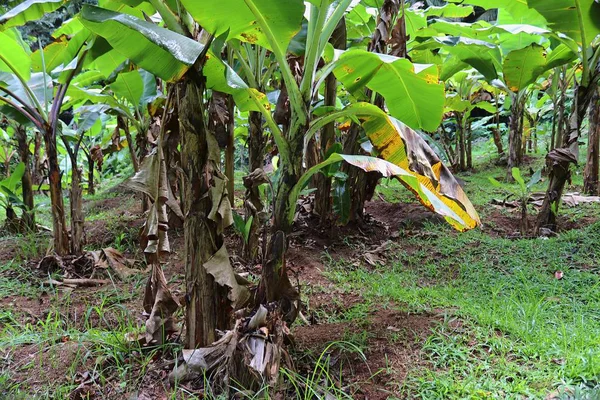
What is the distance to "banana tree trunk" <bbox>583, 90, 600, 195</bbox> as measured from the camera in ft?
14.3

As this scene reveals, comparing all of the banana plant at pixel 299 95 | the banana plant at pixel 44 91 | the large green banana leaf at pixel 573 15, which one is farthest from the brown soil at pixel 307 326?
the large green banana leaf at pixel 573 15

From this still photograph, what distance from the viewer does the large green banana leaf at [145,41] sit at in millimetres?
1178

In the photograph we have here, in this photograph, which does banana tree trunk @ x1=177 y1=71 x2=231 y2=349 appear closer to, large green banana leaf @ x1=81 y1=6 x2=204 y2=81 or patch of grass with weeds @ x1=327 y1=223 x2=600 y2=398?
large green banana leaf @ x1=81 y1=6 x2=204 y2=81

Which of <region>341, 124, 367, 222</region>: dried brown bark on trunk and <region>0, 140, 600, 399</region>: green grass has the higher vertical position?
<region>341, 124, 367, 222</region>: dried brown bark on trunk

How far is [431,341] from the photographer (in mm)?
1735

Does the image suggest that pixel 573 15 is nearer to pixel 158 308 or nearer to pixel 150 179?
pixel 150 179

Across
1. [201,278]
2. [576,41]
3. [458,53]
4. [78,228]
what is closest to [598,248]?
[576,41]

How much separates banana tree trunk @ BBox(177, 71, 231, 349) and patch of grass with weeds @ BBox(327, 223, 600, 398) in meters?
0.78

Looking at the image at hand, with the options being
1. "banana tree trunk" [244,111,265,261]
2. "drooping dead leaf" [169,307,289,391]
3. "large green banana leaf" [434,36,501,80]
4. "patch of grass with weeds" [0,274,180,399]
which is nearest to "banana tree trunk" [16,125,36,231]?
"patch of grass with weeds" [0,274,180,399]

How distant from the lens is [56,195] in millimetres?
2750

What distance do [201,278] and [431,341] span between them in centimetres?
102

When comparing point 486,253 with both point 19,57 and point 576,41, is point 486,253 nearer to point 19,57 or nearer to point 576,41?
point 576,41

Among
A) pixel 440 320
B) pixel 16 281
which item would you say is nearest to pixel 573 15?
pixel 440 320

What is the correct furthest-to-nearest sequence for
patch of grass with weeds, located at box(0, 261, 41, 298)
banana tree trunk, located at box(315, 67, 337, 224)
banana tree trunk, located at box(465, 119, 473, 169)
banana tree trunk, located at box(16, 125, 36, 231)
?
banana tree trunk, located at box(465, 119, 473, 169), banana tree trunk, located at box(16, 125, 36, 231), banana tree trunk, located at box(315, 67, 337, 224), patch of grass with weeds, located at box(0, 261, 41, 298)
